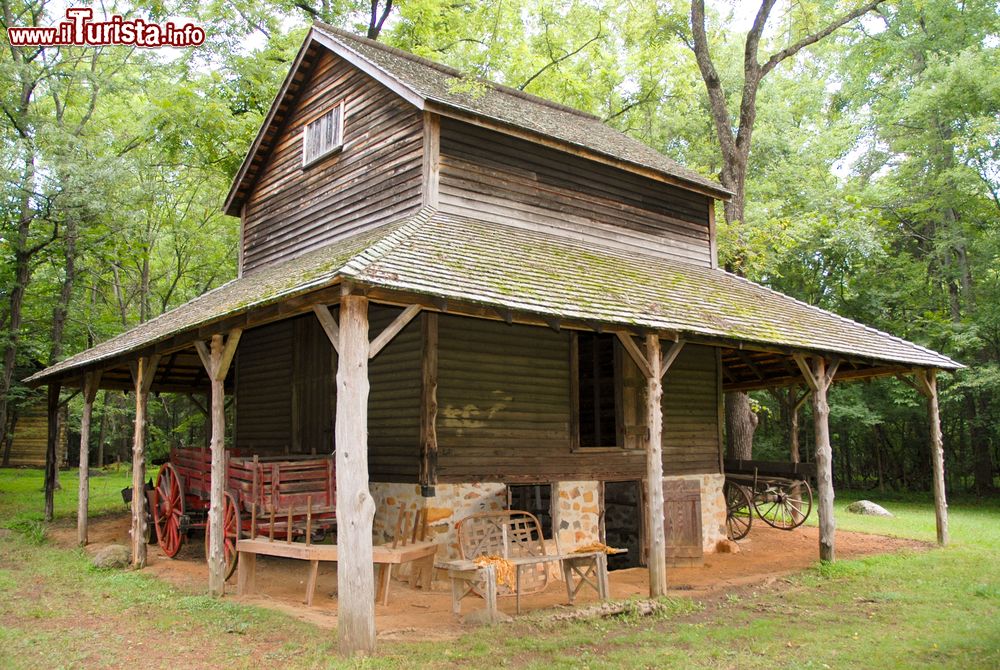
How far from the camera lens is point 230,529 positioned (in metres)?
10.2

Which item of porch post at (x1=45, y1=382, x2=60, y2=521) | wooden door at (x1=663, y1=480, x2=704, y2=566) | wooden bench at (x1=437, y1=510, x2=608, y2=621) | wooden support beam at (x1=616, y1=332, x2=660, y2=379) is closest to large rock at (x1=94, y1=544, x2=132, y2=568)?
wooden bench at (x1=437, y1=510, x2=608, y2=621)

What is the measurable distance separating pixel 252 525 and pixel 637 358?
17.4ft

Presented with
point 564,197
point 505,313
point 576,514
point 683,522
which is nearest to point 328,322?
point 505,313

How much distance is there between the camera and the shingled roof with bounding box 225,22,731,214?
11445 millimetres

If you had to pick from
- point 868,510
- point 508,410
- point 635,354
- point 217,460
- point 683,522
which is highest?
point 635,354

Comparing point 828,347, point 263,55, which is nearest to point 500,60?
point 263,55

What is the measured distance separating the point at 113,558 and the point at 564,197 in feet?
29.8

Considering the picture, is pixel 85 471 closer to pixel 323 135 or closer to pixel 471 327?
pixel 323 135

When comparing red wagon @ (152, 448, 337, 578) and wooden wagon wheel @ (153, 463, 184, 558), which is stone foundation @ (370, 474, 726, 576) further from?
wooden wagon wheel @ (153, 463, 184, 558)

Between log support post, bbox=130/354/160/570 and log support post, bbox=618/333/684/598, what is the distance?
7135mm

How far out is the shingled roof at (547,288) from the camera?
7883 millimetres

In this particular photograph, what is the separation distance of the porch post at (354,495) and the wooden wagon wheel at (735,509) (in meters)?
9.50

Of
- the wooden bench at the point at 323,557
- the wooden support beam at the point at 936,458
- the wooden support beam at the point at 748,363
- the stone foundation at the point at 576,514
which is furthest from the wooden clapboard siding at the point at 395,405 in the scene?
the wooden support beam at the point at 936,458

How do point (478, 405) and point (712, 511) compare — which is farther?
point (712, 511)
